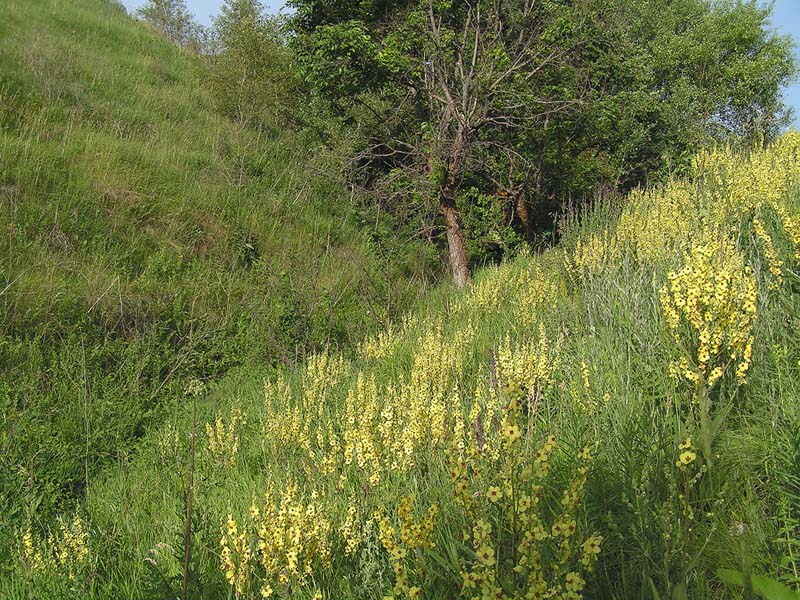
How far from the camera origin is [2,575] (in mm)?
3408

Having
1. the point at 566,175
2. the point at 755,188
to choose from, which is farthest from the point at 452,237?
the point at 755,188

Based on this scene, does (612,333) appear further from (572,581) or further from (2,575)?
(2,575)

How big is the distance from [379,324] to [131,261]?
10.0 feet

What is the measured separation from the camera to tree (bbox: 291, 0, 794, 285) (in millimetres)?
9422

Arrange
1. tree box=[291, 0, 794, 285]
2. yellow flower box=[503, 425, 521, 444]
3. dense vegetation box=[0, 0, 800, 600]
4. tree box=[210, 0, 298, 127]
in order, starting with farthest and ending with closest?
tree box=[210, 0, 298, 127], tree box=[291, 0, 794, 285], dense vegetation box=[0, 0, 800, 600], yellow flower box=[503, 425, 521, 444]

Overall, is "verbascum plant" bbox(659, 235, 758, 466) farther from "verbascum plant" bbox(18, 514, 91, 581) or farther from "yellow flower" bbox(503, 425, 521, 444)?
"verbascum plant" bbox(18, 514, 91, 581)

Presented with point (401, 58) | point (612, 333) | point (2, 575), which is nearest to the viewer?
point (2, 575)

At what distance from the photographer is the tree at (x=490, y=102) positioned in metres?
9.42

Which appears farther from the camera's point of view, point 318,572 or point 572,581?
point 318,572

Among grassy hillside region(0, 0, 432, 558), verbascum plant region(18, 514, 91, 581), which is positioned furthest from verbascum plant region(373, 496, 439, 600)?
grassy hillside region(0, 0, 432, 558)

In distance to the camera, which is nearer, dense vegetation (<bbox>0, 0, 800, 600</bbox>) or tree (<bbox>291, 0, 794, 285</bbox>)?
dense vegetation (<bbox>0, 0, 800, 600</bbox>)

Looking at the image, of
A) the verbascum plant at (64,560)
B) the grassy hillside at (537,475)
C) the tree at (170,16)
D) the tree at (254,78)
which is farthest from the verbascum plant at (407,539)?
the tree at (170,16)

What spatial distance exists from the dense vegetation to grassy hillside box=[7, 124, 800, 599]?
23 millimetres

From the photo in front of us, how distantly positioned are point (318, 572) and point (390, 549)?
696 mm
